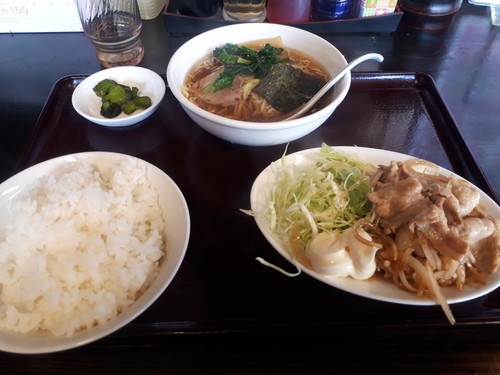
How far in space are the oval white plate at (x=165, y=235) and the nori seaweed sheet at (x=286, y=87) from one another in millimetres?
808

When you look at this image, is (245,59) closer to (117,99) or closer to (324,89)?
(324,89)

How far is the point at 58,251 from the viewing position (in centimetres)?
135

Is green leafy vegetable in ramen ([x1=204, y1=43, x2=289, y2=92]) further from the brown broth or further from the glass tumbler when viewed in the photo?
the glass tumbler

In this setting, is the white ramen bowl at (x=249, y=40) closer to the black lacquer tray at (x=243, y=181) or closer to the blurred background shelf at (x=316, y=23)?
the black lacquer tray at (x=243, y=181)

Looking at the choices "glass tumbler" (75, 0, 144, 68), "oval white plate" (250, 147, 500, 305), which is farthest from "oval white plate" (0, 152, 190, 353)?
"glass tumbler" (75, 0, 144, 68)

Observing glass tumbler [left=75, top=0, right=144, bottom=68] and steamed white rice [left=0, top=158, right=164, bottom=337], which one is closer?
steamed white rice [left=0, top=158, right=164, bottom=337]

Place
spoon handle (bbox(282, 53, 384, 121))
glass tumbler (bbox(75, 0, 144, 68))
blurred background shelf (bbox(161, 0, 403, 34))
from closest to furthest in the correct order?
1. spoon handle (bbox(282, 53, 384, 121))
2. glass tumbler (bbox(75, 0, 144, 68))
3. blurred background shelf (bbox(161, 0, 403, 34))

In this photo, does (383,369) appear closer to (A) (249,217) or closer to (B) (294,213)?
(B) (294,213)

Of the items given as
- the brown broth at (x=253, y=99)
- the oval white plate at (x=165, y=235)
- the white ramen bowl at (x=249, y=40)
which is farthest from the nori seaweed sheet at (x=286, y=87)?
the oval white plate at (x=165, y=235)

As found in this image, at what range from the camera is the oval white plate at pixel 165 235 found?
42.4 inches

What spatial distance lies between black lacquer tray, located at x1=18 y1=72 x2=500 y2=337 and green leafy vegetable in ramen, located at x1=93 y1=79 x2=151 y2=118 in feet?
A: 0.31

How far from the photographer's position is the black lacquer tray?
1282 mm

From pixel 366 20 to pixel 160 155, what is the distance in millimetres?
1991

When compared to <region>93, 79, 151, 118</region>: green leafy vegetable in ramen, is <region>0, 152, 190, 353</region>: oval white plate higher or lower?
lower
